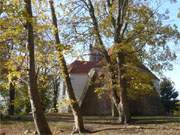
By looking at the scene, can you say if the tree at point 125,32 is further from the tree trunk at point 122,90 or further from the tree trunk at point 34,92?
the tree trunk at point 34,92

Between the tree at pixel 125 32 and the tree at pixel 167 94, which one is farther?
the tree at pixel 167 94

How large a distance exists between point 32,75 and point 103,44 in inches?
744

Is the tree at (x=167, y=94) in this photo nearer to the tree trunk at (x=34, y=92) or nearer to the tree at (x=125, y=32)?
the tree at (x=125, y=32)

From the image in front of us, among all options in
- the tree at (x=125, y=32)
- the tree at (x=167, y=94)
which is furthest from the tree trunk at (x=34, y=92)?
the tree at (x=167, y=94)

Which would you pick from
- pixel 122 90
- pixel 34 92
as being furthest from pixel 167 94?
pixel 34 92

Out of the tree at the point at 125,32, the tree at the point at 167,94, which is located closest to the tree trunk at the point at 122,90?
the tree at the point at 125,32

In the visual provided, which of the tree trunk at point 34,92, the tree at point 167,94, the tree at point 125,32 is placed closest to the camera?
the tree trunk at point 34,92

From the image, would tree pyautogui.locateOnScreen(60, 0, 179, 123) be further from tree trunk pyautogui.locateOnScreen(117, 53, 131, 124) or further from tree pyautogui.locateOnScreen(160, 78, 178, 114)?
tree pyautogui.locateOnScreen(160, 78, 178, 114)

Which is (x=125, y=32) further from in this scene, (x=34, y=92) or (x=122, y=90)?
(x=34, y=92)

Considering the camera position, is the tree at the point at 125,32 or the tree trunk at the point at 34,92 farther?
the tree at the point at 125,32

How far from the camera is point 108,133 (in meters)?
25.9

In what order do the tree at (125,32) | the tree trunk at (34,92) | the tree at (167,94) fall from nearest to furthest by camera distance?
the tree trunk at (34,92) → the tree at (125,32) → the tree at (167,94)

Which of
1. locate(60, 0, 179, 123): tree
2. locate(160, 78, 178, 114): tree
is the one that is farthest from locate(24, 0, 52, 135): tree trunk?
locate(160, 78, 178, 114): tree

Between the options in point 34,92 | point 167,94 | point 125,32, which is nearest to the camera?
point 34,92
